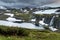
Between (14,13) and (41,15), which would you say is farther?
(14,13)

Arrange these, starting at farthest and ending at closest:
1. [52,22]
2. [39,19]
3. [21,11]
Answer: [21,11] < [39,19] < [52,22]

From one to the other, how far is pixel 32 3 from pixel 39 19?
2.64m

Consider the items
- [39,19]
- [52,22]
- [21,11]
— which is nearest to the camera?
[52,22]

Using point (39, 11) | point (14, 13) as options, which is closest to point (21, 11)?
point (14, 13)

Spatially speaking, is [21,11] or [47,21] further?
[21,11]

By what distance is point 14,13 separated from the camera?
101 feet

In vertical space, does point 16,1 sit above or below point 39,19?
above

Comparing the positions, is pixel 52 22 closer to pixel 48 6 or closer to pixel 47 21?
pixel 47 21

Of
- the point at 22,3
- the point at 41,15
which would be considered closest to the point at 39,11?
the point at 41,15

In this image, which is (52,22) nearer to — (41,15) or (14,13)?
(41,15)

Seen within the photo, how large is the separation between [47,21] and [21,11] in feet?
16.3

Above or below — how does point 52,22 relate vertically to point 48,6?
below

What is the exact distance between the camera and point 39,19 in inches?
1131

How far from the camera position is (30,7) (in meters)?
29.9
